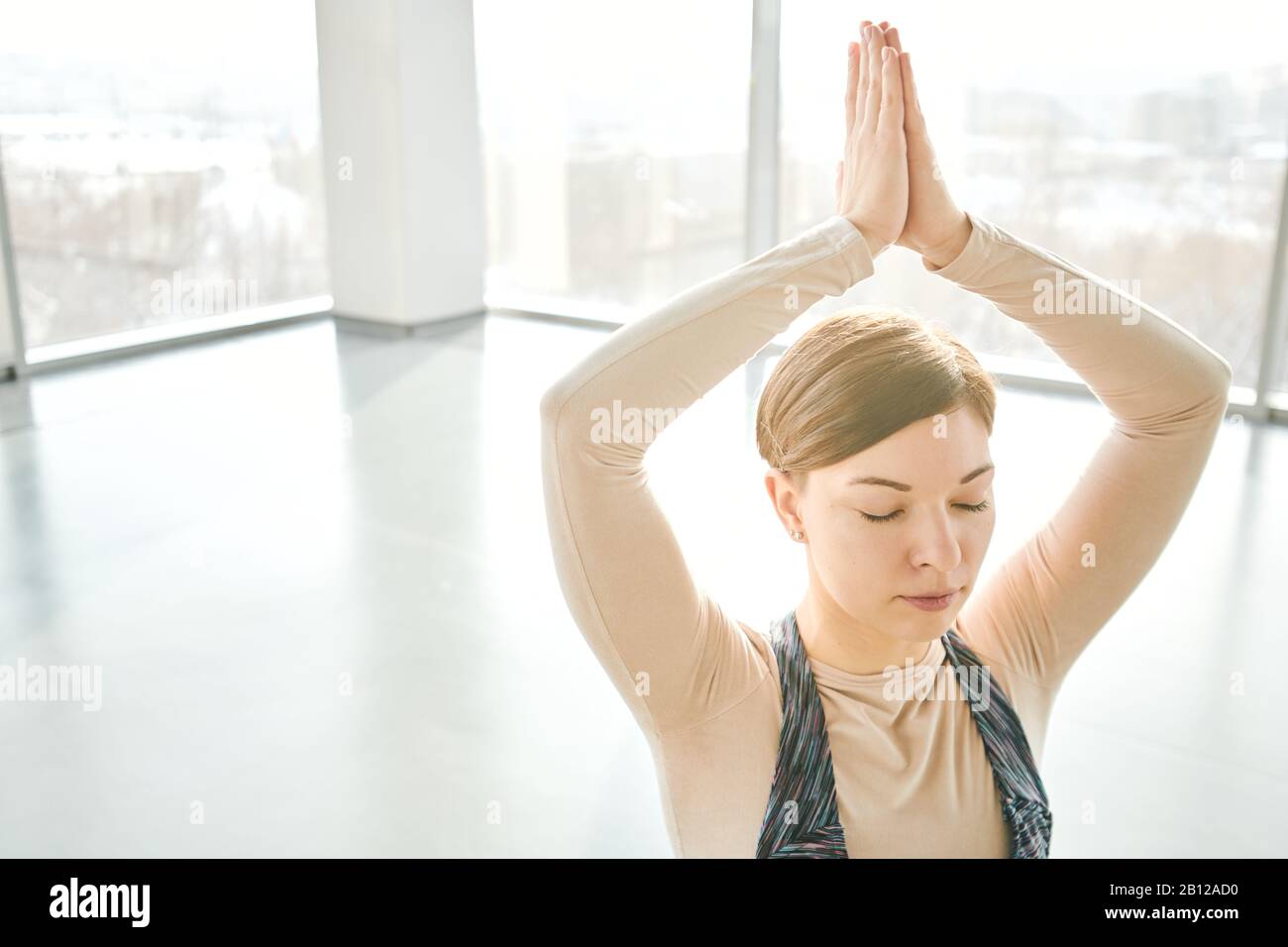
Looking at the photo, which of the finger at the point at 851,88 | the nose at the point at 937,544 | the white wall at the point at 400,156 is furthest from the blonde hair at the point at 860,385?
the white wall at the point at 400,156

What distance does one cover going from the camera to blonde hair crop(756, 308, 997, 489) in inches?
51.8

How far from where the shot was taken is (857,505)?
132cm

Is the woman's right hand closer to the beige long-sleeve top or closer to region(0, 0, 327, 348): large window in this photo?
the beige long-sleeve top

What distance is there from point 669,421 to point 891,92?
419 millimetres

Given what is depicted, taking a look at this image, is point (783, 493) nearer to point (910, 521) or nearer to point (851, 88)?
point (910, 521)

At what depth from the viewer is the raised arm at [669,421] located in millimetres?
1186

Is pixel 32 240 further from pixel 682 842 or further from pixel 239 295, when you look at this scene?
pixel 682 842

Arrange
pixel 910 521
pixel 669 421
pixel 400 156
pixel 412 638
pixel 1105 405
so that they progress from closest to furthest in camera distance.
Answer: pixel 669 421, pixel 910 521, pixel 1105 405, pixel 412 638, pixel 400 156

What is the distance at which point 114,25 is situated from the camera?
722 cm

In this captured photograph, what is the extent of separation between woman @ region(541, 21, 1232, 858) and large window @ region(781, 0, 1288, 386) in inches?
182

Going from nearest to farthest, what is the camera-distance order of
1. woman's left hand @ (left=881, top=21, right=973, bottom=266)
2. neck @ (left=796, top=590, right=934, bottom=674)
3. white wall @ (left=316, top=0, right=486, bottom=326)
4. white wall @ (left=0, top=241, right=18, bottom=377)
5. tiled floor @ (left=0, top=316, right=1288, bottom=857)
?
1. woman's left hand @ (left=881, top=21, right=973, bottom=266)
2. neck @ (left=796, top=590, right=934, bottom=674)
3. tiled floor @ (left=0, top=316, right=1288, bottom=857)
4. white wall @ (left=0, top=241, right=18, bottom=377)
5. white wall @ (left=316, top=0, right=486, bottom=326)

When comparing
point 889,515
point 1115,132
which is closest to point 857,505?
point 889,515

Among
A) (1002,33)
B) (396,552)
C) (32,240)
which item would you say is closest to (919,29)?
(1002,33)

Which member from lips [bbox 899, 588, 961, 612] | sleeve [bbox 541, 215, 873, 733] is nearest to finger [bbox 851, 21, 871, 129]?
sleeve [bbox 541, 215, 873, 733]
